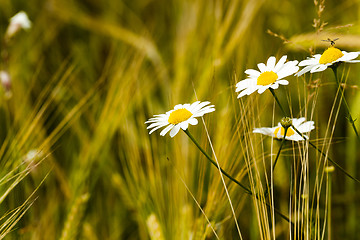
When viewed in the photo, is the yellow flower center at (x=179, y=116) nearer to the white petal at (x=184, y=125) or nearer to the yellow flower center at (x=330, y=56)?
the white petal at (x=184, y=125)

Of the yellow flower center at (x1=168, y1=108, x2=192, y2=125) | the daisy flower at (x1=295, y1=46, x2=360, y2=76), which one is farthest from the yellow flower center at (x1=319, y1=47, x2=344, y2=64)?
the yellow flower center at (x1=168, y1=108, x2=192, y2=125)

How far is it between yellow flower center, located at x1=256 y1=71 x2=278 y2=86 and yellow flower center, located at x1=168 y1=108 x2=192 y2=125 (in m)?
0.07

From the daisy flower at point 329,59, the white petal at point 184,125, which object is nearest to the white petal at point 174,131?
the white petal at point 184,125

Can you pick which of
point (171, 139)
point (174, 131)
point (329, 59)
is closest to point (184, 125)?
point (174, 131)

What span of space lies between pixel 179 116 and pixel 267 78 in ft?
0.30

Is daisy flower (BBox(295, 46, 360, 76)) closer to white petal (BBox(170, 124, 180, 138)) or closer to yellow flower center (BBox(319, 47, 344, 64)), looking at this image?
yellow flower center (BBox(319, 47, 344, 64))

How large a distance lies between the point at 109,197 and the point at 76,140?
16cm

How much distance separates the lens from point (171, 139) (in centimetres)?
69

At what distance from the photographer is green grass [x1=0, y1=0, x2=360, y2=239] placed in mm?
524

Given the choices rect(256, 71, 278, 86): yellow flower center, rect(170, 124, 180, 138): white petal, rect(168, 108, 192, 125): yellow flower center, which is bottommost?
rect(170, 124, 180, 138): white petal

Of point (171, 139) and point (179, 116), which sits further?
point (171, 139)

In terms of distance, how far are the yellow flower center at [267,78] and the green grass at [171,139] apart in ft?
0.20

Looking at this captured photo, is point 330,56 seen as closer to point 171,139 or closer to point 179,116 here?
point 179,116

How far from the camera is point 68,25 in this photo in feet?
4.13
